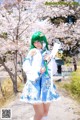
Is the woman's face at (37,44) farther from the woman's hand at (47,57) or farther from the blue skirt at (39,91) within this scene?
the blue skirt at (39,91)

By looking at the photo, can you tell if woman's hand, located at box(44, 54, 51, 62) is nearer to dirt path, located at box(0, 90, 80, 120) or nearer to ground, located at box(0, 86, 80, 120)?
ground, located at box(0, 86, 80, 120)

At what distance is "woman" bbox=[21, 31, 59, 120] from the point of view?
429 cm

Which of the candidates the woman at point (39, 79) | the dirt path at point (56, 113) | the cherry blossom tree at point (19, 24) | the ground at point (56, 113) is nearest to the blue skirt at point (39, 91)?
the woman at point (39, 79)

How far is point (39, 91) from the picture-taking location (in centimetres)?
429

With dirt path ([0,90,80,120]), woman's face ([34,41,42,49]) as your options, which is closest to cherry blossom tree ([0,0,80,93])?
dirt path ([0,90,80,120])

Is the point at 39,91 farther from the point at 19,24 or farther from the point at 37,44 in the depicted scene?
the point at 19,24

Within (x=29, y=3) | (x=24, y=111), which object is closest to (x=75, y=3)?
(x=29, y=3)

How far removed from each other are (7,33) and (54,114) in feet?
25.6

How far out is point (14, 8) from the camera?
13.9 metres

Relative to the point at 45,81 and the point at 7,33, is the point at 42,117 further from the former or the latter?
the point at 7,33

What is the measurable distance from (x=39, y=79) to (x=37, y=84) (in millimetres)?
71

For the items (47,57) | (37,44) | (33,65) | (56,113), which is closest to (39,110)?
(33,65)

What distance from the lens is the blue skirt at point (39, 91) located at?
14.0 feet

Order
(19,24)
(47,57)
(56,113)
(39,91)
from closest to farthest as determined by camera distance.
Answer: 1. (39,91)
2. (47,57)
3. (56,113)
4. (19,24)
